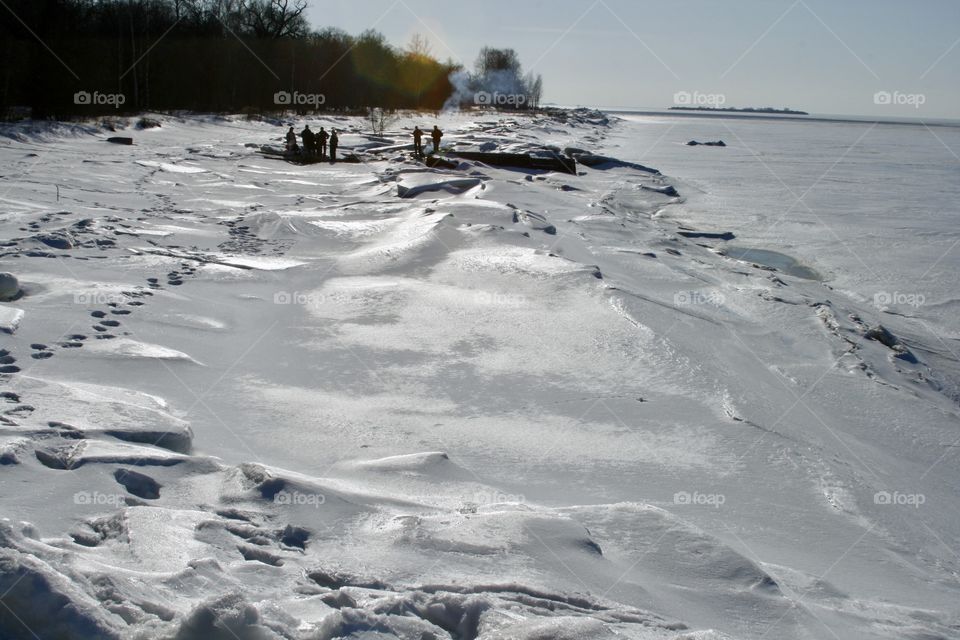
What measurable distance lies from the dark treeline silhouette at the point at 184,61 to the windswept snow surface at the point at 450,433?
1388 centimetres

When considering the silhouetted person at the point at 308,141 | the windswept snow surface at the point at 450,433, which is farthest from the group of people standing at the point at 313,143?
the windswept snow surface at the point at 450,433

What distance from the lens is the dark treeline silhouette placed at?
2456 centimetres

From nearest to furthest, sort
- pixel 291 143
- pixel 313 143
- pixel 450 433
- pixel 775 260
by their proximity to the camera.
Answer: pixel 450 433 → pixel 775 260 → pixel 313 143 → pixel 291 143

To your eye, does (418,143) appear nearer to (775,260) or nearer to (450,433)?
(775,260)

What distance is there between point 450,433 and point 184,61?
41.6 metres

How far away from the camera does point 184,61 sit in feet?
135

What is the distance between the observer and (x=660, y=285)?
1024 cm

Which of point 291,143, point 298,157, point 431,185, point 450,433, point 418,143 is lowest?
point 450,433

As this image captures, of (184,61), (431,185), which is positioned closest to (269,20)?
(184,61)

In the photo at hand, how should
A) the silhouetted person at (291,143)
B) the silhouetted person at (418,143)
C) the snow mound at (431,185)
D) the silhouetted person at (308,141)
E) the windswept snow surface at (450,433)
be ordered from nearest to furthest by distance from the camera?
1. the windswept snow surface at (450,433)
2. the snow mound at (431,185)
3. the silhouetted person at (308,141)
4. the silhouetted person at (291,143)
5. the silhouetted person at (418,143)

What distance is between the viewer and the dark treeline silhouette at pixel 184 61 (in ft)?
80.6

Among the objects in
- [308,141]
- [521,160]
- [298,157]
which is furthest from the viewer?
[521,160]

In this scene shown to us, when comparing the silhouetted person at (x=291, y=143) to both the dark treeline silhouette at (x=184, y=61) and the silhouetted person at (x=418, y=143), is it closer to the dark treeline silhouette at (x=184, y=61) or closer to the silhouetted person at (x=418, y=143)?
the silhouetted person at (x=418, y=143)

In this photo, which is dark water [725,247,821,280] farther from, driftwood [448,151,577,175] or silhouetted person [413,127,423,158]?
silhouetted person [413,127,423,158]
